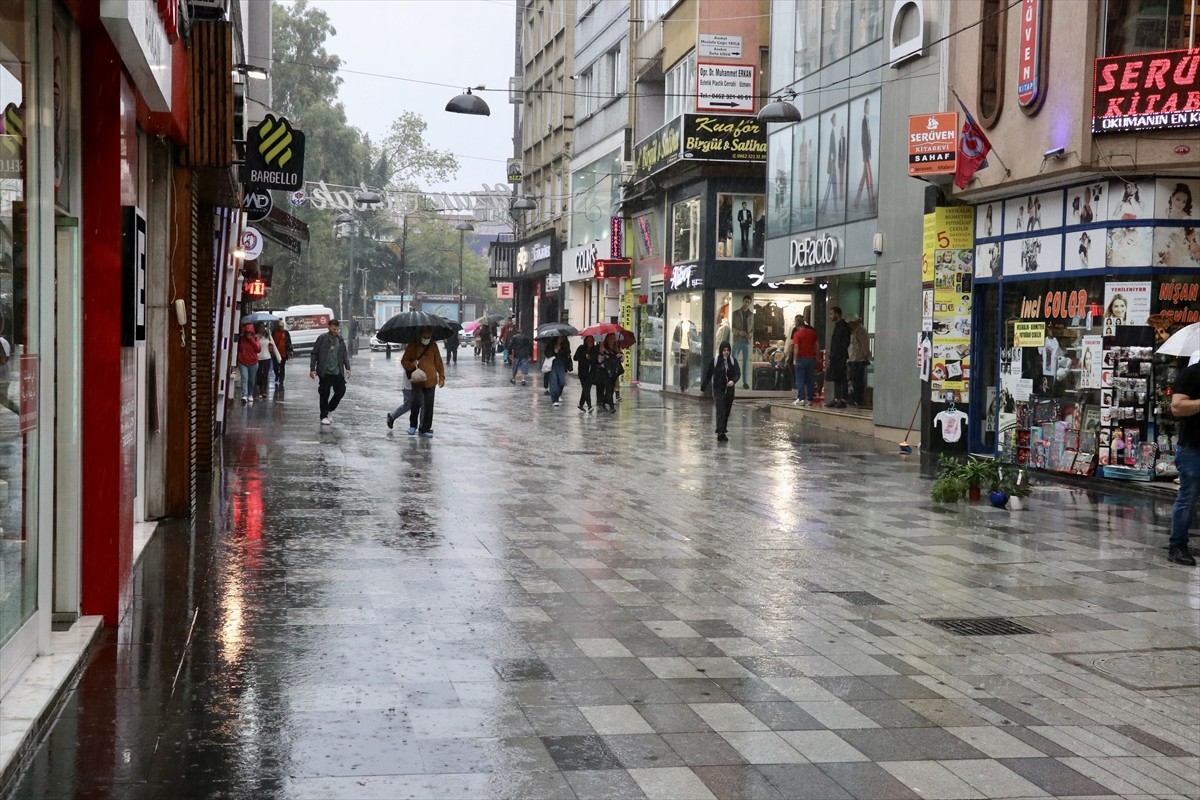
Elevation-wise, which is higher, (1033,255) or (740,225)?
(740,225)

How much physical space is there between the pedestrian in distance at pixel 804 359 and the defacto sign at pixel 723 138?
732cm

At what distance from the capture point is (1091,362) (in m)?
16.8

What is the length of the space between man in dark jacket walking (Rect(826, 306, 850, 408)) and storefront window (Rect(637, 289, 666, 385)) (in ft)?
40.6

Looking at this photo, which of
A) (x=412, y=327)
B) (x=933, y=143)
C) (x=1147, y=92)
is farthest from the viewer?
(x=412, y=327)

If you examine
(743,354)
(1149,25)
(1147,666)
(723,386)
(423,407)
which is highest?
(1149,25)

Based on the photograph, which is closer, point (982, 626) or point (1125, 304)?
point (982, 626)

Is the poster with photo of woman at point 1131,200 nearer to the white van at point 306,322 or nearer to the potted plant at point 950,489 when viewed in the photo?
the potted plant at point 950,489

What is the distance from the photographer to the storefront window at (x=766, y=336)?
35250mm

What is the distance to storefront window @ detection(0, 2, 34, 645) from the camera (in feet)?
18.6

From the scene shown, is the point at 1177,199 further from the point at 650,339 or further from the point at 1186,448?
the point at 650,339

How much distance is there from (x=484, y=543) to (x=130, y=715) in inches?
208

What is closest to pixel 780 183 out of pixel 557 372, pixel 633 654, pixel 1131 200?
pixel 557 372

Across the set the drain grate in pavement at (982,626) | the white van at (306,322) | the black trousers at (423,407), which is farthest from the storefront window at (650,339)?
the drain grate in pavement at (982,626)

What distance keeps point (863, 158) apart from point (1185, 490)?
15303mm
